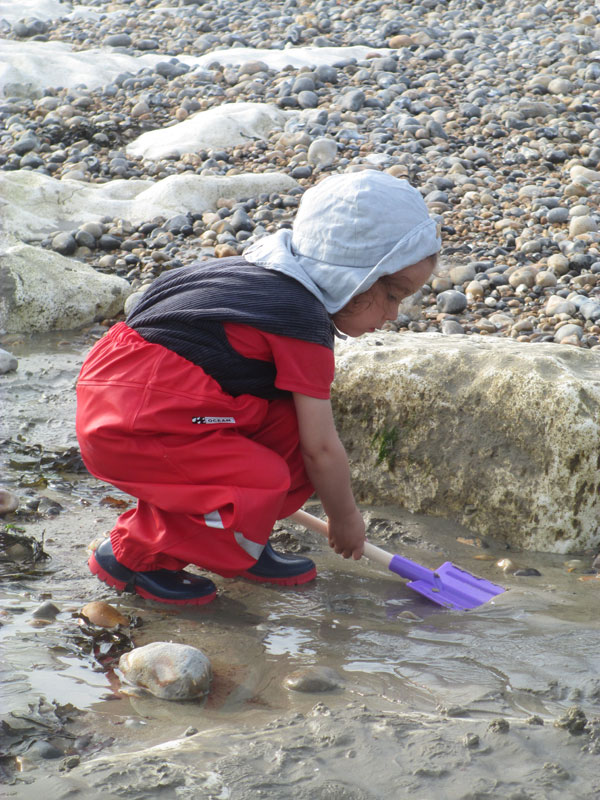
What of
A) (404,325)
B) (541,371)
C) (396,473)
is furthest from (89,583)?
(404,325)

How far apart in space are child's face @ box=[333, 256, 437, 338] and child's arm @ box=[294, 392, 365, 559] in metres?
0.24

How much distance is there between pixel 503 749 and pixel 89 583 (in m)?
1.32

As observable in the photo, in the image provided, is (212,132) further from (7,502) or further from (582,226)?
(7,502)

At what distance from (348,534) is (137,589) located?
23.9 inches

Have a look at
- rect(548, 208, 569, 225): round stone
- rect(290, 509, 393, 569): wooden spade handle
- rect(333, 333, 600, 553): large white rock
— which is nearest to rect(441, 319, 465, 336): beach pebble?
rect(333, 333, 600, 553): large white rock

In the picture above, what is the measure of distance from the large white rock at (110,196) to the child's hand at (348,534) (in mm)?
3890

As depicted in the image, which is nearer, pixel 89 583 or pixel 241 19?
pixel 89 583

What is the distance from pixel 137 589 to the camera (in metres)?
2.52

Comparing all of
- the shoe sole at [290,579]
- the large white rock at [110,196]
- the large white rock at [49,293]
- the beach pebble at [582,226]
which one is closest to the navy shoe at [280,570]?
the shoe sole at [290,579]

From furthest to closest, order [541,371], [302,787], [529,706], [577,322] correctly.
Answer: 1. [577,322]
2. [541,371]
3. [529,706]
4. [302,787]

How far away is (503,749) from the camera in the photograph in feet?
5.45

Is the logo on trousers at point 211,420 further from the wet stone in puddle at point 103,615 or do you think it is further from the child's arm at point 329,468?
the wet stone in puddle at point 103,615

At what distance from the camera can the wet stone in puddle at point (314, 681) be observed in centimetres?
199

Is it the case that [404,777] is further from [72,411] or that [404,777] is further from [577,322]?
[577,322]
